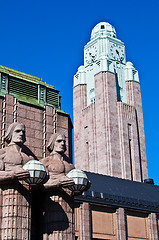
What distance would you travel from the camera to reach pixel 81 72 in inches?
3406

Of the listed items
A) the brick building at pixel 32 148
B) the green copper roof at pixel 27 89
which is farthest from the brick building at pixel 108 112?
the brick building at pixel 32 148

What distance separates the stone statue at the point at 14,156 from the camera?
11266 millimetres

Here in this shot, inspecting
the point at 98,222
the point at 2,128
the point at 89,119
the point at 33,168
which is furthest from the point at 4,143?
the point at 89,119

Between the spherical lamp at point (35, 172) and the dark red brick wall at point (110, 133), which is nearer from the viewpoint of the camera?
the spherical lamp at point (35, 172)

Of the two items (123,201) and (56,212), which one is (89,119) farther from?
(56,212)

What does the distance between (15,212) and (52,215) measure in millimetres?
1459

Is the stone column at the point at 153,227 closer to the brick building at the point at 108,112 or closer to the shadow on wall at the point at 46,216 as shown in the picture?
the brick building at the point at 108,112

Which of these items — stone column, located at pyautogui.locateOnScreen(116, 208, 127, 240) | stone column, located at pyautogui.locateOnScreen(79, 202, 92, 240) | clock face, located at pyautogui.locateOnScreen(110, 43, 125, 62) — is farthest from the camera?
clock face, located at pyautogui.locateOnScreen(110, 43, 125, 62)

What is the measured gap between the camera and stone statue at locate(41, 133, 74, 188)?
1218 cm

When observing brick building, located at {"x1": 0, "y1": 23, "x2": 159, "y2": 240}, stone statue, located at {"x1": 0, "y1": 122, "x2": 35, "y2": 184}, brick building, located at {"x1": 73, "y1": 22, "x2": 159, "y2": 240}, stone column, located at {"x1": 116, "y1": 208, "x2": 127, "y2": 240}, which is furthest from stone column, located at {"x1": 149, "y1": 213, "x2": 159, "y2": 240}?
stone statue, located at {"x1": 0, "y1": 122, "x2": 35, "y2": 184}

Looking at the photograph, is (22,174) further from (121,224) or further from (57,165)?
(121,224)

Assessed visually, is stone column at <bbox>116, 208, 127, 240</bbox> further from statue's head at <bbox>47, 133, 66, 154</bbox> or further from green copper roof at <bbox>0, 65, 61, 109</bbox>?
statue's head at <bbox>47, 133, 66, 154</bbox>

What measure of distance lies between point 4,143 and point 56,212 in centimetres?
270

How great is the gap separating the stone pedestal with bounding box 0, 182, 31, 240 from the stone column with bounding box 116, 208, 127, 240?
97.3 ft
